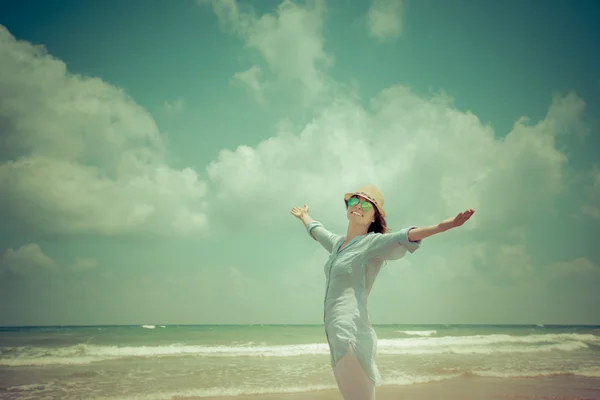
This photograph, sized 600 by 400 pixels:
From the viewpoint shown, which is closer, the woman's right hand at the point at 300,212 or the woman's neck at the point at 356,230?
the woman's neck at the point at 356,230

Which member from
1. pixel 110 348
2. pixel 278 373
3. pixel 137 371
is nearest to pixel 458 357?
pixel 278 373

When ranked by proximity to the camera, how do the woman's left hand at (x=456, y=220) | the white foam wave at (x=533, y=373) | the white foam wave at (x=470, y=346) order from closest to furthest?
the woman's left hand at (x=456, y=220)
the white foam wave at (x=533, y=373)
the white foam wave at (x=470, y=346)

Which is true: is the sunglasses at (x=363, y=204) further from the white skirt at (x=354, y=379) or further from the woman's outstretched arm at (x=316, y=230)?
the white skirt at (x=354, y=379)

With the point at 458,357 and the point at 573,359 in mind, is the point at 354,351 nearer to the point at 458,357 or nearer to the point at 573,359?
the point at 458,357

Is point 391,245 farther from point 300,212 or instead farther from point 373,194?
point 300,212

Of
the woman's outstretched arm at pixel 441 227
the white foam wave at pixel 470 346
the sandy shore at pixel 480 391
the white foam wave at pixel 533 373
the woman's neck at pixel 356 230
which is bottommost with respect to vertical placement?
the white foam wave at pixel 470 346

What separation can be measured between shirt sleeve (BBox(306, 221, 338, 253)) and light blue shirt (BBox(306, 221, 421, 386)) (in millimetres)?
297

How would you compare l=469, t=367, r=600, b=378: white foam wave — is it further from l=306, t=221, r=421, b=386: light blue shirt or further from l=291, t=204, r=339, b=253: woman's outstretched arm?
l=306, t=221, r=421, b=386: light blue shirt

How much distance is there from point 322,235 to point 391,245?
826mm

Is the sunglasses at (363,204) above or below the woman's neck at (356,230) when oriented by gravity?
above

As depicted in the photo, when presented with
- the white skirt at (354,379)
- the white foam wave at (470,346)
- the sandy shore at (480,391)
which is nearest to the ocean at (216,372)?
the sandy shore at (480,391)

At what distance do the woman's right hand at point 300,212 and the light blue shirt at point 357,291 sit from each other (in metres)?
0.82

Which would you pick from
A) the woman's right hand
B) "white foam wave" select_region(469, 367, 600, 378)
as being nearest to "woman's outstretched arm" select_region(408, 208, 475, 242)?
the woman's right hand

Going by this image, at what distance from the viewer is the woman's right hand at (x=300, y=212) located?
3238 millimetres
